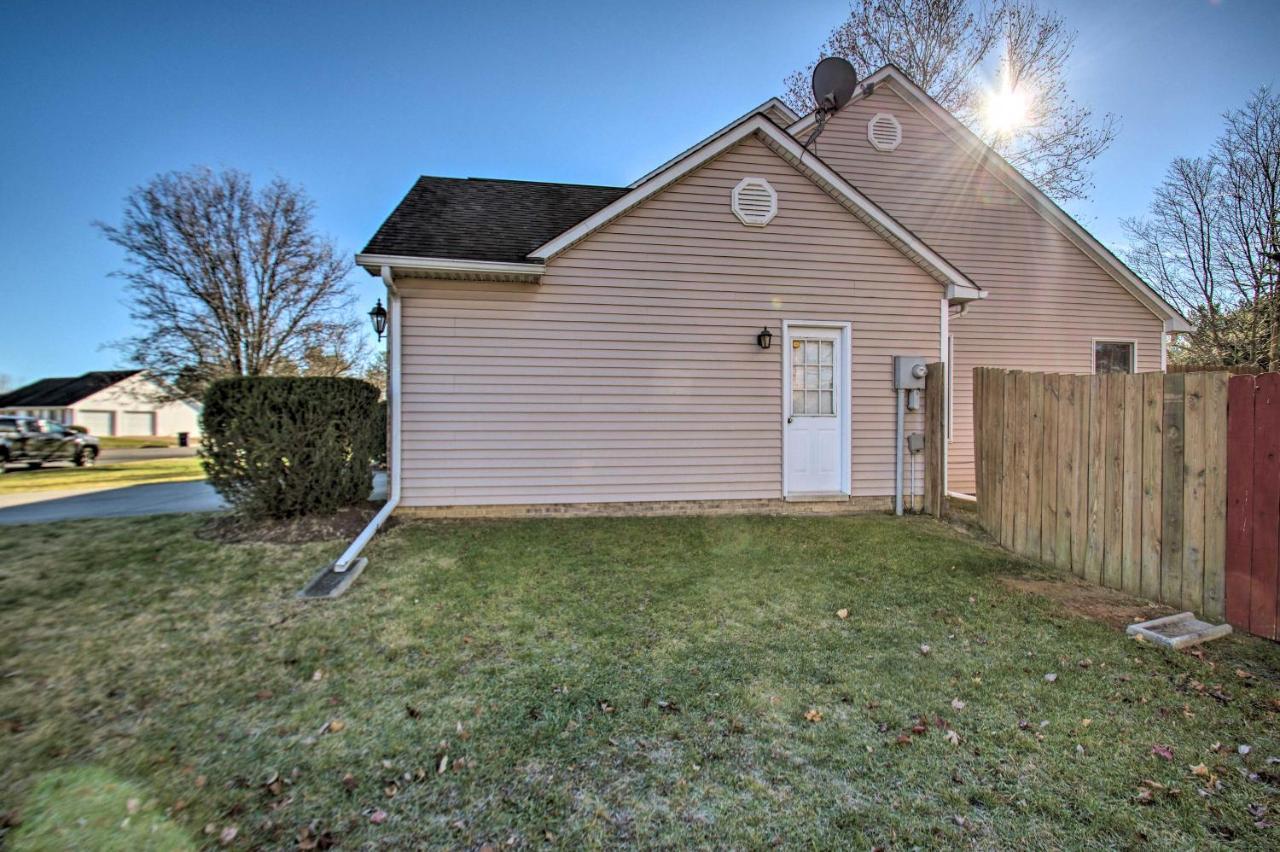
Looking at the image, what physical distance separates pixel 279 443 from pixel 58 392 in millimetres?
45404

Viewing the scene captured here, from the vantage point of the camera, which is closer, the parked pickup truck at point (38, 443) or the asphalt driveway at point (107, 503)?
the asphalt driveway at point (107, 503)

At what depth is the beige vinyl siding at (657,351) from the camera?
658 centimetres

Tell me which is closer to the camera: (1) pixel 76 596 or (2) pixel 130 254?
(1) pixel 76 596

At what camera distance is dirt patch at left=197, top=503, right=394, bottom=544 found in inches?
211

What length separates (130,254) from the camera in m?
15.6

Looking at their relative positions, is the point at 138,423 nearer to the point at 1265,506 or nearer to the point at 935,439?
the point at 935,439

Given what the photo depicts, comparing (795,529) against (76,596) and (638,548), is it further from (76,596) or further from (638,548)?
(76,596)

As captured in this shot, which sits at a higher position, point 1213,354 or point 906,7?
point 906,7

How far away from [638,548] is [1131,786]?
155 inches

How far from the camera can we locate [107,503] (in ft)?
25.2

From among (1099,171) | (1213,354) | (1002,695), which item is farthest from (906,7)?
(1002,695)

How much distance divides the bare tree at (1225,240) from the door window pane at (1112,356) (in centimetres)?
940

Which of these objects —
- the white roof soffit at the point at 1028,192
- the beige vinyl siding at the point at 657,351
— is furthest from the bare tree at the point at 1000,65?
the beige vinyl siding at the point at 657,351

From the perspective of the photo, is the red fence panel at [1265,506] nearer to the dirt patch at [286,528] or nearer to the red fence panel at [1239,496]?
the red fence panel at [1239,496]
